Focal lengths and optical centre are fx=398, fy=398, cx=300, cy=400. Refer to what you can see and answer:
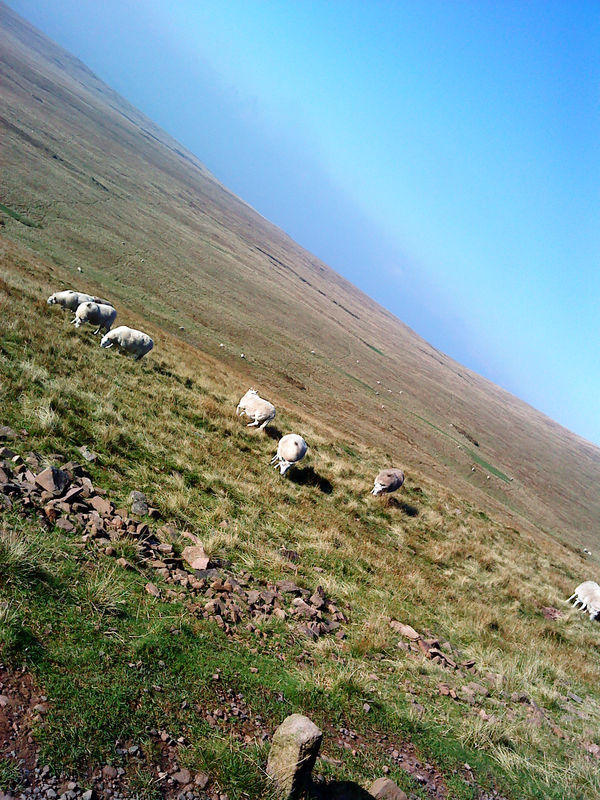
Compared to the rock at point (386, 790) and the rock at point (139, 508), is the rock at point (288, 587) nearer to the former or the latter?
the rock at point (139, 508)

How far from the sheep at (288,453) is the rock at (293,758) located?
9978 mm

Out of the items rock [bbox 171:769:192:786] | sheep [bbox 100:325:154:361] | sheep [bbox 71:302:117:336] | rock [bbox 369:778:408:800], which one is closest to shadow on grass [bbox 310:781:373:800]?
rock [bbox 369:778:408:800]

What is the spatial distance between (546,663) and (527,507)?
45113mm

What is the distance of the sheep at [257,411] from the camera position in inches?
631

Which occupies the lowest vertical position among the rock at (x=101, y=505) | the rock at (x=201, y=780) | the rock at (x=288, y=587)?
the rock at (x=101, y=505)

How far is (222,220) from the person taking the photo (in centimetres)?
10975

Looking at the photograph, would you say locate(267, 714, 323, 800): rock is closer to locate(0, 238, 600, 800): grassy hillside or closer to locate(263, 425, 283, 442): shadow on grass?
locate(0, 238, 600, 800): grassy hillside

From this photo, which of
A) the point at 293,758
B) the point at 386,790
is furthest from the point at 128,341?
the point at 386,790

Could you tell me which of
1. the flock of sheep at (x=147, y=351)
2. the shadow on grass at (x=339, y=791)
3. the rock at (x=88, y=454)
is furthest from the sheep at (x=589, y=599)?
the rock at (x=88, y=454)

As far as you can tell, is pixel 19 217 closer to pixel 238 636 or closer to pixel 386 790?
pixel 238 636

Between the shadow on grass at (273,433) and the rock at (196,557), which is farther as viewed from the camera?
the shadow on grass at (273,433)

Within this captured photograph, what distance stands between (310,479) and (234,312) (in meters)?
35.5

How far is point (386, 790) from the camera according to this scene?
139 inches

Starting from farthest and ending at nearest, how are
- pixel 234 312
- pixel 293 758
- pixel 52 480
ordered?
1. pixel 234 312
2. pixel 52 480
3. pixel 293 758
